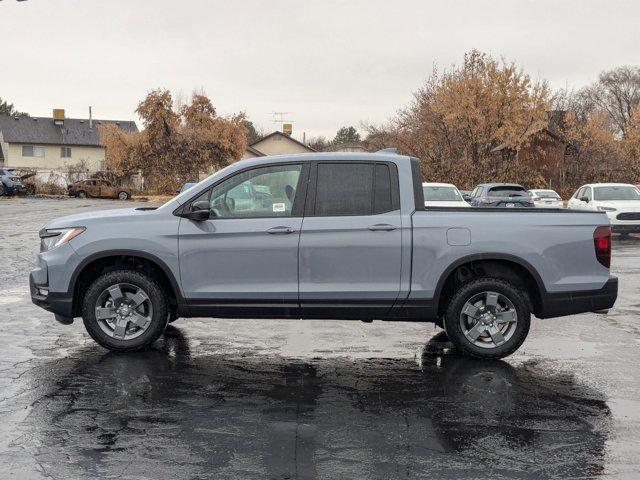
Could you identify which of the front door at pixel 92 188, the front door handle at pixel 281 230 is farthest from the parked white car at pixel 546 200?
the front door at pixel 92 188

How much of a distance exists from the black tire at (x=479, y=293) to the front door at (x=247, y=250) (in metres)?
1.52

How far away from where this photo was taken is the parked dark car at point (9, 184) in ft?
165

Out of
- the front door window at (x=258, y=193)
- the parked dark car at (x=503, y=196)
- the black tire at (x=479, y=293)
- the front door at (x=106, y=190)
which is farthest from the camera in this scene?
the front door at (x=106, y=190)

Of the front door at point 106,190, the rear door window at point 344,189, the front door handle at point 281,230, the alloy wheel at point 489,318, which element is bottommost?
the alloy wheel at point 489,318

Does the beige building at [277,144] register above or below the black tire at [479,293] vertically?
above

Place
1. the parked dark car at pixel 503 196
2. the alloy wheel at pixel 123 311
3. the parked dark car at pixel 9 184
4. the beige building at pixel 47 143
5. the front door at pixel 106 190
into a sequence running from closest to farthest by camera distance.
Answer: the alloy wheel at pixel 123 311 < the parked dark car at pixel 503 196 < the parked dark car at pixel 9 184 < the front door at pixel 106 190 < the beige building at pixel 47 143

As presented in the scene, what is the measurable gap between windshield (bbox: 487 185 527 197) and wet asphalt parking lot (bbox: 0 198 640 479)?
1620 centimetres

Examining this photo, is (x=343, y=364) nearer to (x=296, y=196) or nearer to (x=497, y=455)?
(x=296, y=196)

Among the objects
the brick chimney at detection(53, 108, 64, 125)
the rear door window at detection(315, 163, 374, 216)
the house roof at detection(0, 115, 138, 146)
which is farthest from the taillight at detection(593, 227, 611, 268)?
the brick chimney at detection(53, 108, 64, 125)

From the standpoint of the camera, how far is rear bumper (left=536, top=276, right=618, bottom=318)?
22.7 feet

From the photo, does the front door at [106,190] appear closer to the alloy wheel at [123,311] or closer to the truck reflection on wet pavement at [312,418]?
the alloy wheel at [123,311]

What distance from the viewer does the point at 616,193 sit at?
22.8m

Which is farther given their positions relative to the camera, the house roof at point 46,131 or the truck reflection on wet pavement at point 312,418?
the house roof at point 46,131

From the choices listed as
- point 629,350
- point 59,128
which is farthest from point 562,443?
point 59,128
